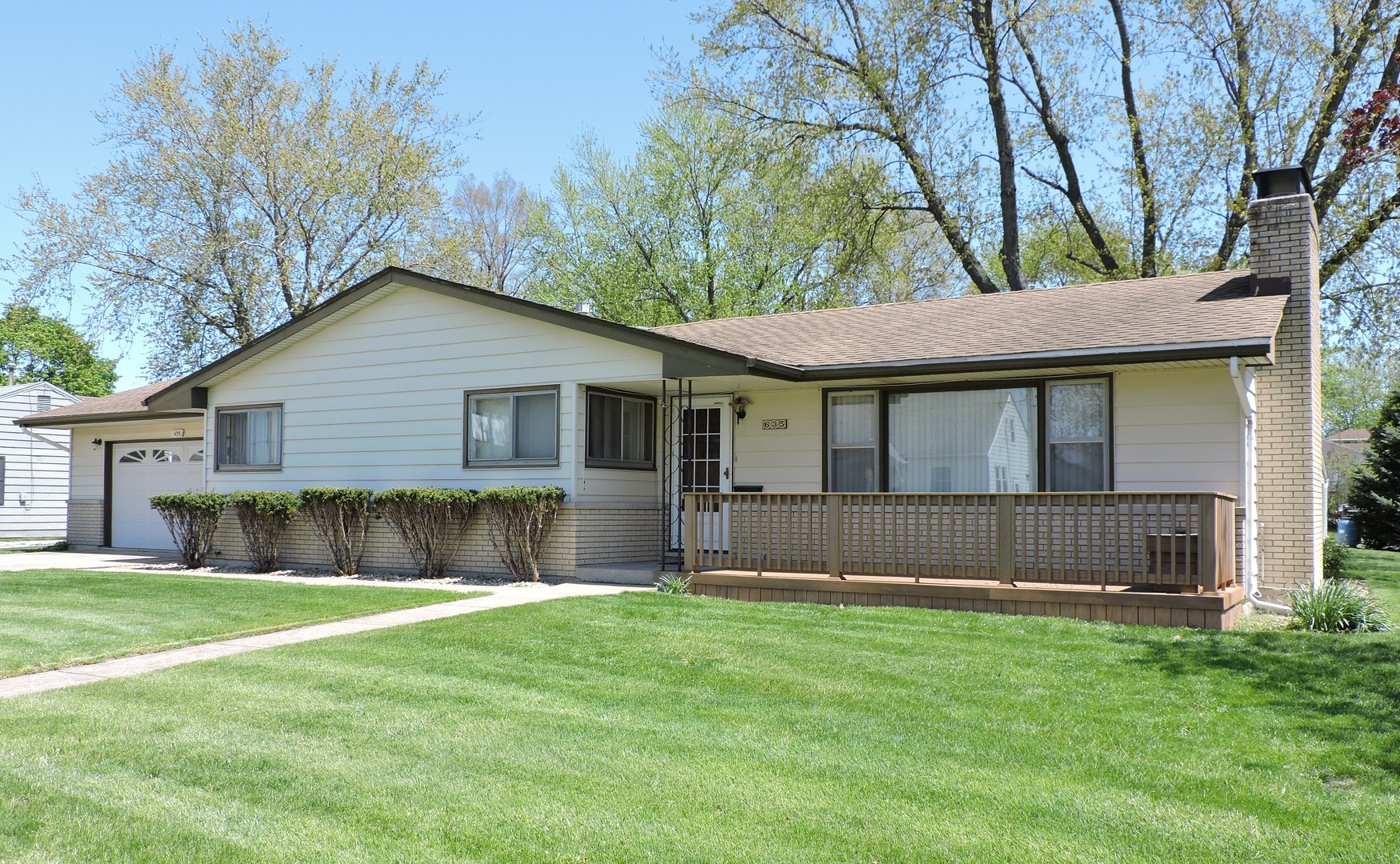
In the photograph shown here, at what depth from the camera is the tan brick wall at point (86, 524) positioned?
67.2 ft

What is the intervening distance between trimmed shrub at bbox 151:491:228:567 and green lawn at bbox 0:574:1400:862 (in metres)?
8.55

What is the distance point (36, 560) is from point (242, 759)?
46.7ft

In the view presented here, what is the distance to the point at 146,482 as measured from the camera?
2003 centimetres

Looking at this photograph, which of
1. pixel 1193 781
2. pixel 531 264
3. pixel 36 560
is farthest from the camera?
pixel 531 264

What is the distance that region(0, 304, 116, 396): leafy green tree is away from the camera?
159ft

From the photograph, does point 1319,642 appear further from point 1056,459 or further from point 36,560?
point 36,560

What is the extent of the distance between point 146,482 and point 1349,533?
2938 cm

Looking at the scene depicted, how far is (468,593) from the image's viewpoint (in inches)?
438

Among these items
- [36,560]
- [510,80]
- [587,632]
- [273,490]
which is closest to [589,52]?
[510,80]

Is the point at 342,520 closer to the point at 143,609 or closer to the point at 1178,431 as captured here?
the point at 143,609

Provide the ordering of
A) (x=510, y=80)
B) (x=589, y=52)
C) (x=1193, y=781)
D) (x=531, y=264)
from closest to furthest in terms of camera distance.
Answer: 1. (x=1193, y=781)
2. (x=589, y=52)
3. (x=510, y=80)
4. (x=531, y=264)

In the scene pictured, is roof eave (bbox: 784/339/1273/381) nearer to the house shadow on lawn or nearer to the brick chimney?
the brick chimney

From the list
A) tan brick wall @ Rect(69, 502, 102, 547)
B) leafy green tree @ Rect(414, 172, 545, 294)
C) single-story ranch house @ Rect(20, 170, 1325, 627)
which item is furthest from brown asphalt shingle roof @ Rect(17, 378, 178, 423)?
leafy green tree @ Rect(414, 172, 545, 294)

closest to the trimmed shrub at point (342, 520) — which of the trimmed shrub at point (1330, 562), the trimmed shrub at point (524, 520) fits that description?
the trimmed shrub at point (524, 520)
